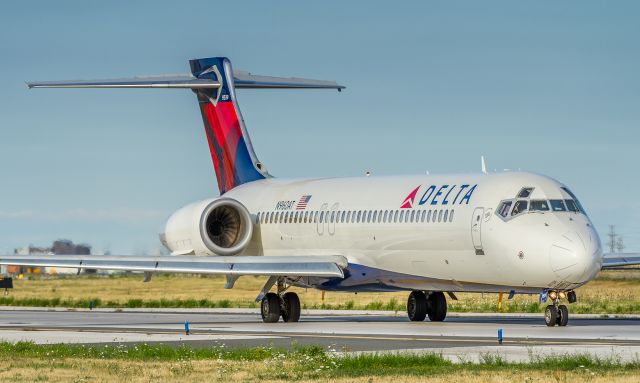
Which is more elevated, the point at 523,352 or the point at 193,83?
the point at 193,83

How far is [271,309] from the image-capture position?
1486 inches

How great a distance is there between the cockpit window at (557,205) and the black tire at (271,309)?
1020 cm

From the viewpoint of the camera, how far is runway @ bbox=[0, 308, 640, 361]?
2422 cm

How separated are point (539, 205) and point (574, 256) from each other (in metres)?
2.06

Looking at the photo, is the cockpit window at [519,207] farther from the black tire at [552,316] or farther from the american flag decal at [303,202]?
the american flag decal at [303,202]

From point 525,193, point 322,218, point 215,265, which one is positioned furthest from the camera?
point 322,218

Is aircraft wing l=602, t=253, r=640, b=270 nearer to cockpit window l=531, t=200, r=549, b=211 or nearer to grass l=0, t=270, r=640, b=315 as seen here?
cockpit window l=531, t=200, r=549, b=211

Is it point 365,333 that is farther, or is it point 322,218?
point 322,218

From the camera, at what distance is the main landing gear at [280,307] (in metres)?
37.7

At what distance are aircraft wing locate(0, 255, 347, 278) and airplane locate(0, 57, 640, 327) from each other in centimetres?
4

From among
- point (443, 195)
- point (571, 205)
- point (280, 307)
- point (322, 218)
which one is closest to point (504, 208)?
point (571, 205)

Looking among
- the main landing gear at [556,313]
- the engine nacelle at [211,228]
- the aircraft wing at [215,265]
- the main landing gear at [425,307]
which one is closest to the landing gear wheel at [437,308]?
the main landing gear at [425,307]

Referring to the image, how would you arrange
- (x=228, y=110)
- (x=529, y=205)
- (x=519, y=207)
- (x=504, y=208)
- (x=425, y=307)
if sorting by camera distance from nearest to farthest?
(x=529, y=205) < (x=519, y=207) < (x=504, y=208) < (x=425, y=307) < (x=228, y=110)

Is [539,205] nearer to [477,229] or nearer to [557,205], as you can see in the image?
[557,205]
